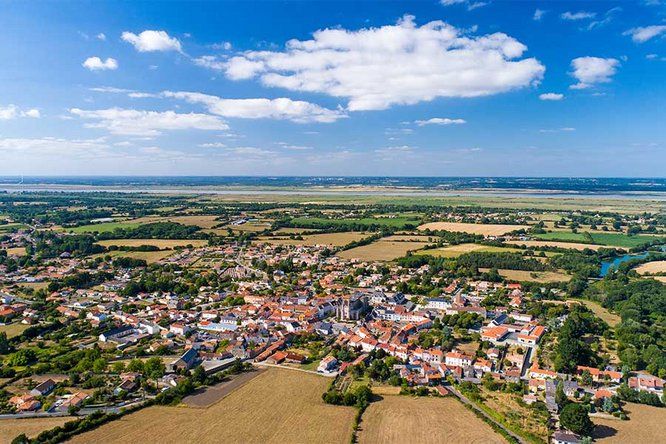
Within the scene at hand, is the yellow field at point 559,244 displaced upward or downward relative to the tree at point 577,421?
upward

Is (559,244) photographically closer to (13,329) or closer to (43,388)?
(43,388)

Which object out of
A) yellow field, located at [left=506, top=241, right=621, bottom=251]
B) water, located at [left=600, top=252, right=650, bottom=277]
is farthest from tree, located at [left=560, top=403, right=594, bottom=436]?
yellow field, located at [left=506, top=241, right=621, bottom=251]

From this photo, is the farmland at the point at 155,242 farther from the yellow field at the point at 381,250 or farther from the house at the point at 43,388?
the house at the point at 43,388

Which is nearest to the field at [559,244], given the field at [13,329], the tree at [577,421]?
the tree at [577,421]

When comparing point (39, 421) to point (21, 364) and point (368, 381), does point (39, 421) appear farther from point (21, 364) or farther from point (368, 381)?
point (368, 381)

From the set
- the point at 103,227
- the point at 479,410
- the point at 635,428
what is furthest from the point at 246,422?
the point at 103,227

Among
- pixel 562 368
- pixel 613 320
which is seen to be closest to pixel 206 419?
pixel 562 368
